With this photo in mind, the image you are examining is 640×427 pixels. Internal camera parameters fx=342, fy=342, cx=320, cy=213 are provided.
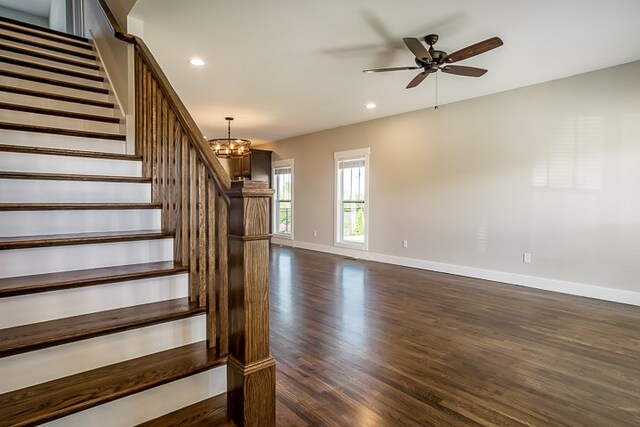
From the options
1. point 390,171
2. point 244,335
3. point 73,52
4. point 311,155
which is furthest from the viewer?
point 311,155

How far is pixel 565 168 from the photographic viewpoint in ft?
14.1

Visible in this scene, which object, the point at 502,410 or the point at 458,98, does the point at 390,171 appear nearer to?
the point at 458,98

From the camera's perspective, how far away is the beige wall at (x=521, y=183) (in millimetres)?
3949

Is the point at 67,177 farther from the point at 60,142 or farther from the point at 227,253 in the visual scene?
the point at 227,253

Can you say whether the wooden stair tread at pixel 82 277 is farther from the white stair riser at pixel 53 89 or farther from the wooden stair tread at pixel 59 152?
the white stair riser at pixel 53 89

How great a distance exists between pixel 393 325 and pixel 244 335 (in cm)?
200

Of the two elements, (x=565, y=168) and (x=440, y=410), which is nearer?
(x=440, y=410)

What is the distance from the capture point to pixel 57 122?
2891mm

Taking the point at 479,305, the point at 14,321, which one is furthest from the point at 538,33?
the point at 14,321

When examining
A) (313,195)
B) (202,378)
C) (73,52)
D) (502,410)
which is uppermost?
(73,52)

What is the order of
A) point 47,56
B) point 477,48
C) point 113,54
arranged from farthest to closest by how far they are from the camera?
point 47,56 < point 113,54 < point 477,48

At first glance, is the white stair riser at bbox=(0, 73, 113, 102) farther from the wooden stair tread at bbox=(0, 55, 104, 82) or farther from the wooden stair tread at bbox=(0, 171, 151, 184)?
the wooden stair tread at bbox=(0, 171, 151, 184)

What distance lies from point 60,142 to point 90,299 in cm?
153

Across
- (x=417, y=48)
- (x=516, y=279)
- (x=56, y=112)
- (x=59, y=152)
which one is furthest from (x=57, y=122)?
(x=516, y=279)
